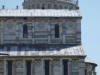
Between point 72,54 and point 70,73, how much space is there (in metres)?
1.95

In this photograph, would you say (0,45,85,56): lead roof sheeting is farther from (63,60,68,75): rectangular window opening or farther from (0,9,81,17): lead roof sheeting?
(0,9,81,17): lead roof sheeting

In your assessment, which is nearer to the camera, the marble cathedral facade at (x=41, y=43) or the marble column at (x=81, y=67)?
the marble column at (x=81, y=67)

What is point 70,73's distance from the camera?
46531mm

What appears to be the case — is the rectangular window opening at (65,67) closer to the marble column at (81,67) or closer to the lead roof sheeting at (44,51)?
the lead roof sheeting at (44,51)

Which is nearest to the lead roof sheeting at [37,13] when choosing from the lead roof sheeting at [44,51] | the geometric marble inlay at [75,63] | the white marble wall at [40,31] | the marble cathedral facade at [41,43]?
the marble cathedral facade at [41,43]

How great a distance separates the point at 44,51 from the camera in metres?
47.5

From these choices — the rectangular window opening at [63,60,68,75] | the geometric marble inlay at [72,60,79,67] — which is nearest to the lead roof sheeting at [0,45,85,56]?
the geometric marble inlay at [72,60,79,67]

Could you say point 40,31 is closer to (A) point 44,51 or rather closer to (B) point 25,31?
(B) point 25,31

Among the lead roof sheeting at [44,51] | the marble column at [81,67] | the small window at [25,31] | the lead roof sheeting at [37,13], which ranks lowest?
the marble column at [81,67]

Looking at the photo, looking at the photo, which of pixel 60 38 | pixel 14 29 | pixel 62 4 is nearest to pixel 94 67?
pixel 60 38

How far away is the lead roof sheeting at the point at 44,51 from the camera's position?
46.9 m

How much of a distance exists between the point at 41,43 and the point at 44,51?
182 centimetres

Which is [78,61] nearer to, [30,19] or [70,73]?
[70,73]

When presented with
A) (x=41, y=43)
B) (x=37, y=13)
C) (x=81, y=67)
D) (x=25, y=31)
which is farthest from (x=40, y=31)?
(x=81, y=67)
